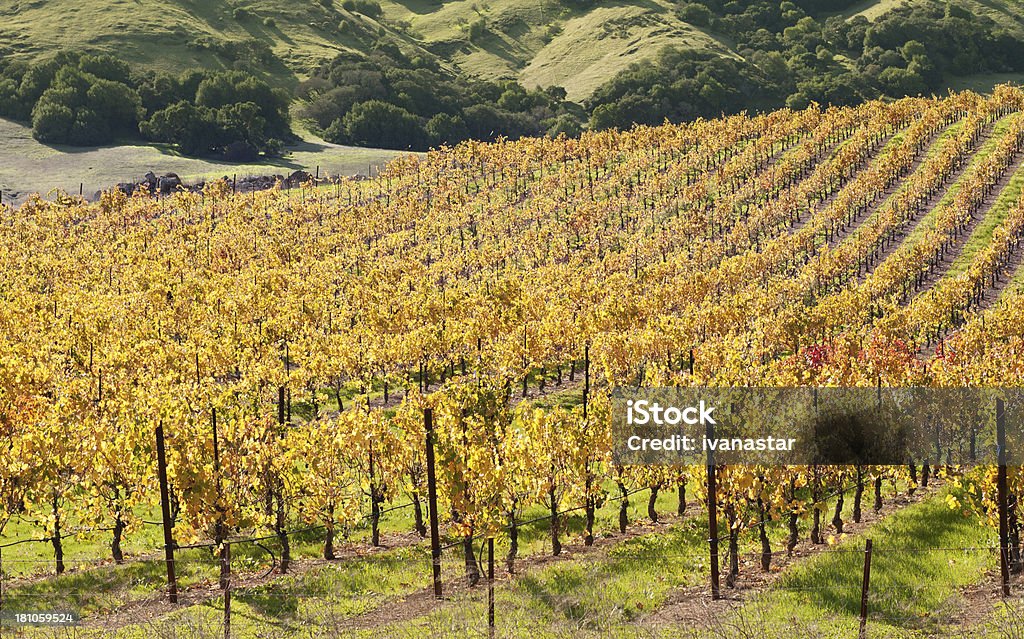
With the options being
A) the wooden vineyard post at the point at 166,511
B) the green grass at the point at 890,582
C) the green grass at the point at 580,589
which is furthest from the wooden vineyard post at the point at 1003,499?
the wooden vineyard post at the point at 166,511

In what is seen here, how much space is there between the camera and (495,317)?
226 feet

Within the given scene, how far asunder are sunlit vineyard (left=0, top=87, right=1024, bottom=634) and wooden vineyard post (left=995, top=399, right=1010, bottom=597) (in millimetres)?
1747

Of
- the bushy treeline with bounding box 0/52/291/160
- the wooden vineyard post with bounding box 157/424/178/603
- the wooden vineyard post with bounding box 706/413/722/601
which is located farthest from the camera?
the bushy treeline with bounding box 0/52/291/160

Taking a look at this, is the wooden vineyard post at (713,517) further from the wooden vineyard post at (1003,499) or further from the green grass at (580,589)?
the wooden vineyard post at (1003,499)

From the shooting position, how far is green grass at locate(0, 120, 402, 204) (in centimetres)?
15788

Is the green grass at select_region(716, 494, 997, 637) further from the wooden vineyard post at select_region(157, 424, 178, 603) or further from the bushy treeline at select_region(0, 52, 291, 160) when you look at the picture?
the bushy treeline at select_region(0, 52, 291, 160)

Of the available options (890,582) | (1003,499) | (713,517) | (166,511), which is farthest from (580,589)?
(166,511)

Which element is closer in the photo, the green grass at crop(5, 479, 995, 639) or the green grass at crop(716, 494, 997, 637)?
the green grass at crop(716, 494, 997, 637)

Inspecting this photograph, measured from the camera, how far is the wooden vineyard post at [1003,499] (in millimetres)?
27770

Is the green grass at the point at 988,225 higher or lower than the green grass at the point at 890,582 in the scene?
higher

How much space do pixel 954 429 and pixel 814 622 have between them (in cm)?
1645

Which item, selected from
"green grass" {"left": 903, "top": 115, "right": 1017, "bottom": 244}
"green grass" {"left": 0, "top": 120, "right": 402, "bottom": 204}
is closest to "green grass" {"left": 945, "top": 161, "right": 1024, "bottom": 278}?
"green grass" {"left": 903, "top": 115, "right": 1017, "bottom": 244}

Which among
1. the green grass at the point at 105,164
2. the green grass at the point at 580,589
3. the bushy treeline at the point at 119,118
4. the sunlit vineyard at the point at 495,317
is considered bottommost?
the green grass at the point at 580,589

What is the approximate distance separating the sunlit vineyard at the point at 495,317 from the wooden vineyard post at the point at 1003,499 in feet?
5.73
